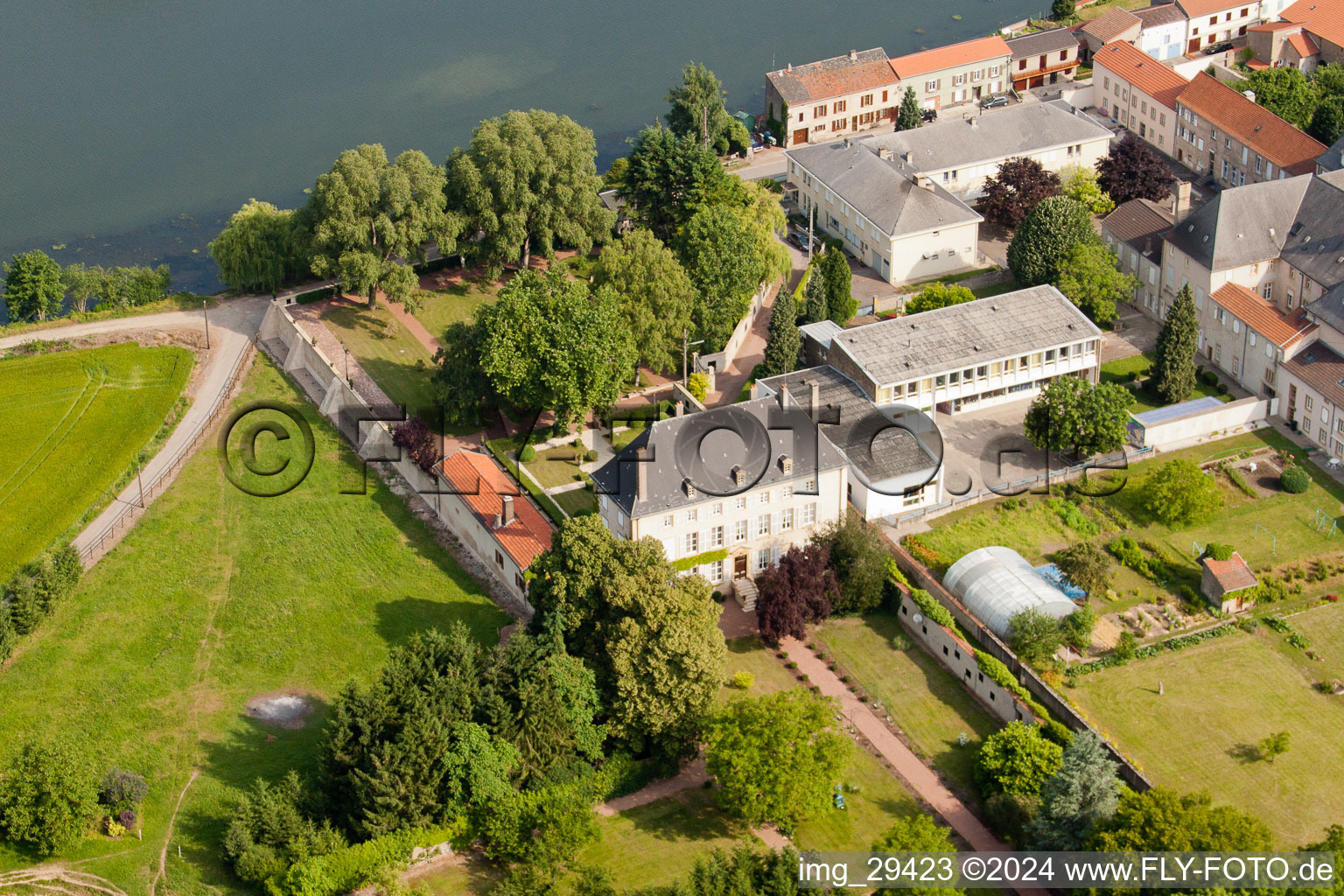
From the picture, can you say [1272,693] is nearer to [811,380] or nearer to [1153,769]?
[1153,769]

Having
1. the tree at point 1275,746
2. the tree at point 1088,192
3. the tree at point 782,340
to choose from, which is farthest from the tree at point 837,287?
the tree at point 1275,746

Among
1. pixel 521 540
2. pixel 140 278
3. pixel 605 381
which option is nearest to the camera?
pixel 521 540

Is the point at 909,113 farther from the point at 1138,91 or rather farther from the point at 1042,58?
the point at 1138,91

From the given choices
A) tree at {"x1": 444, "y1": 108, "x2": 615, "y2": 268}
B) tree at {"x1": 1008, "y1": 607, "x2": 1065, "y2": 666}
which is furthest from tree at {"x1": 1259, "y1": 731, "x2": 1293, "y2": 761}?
tree at {"x1": 444, "y1": 108, "x2": 615, "y2": 268}

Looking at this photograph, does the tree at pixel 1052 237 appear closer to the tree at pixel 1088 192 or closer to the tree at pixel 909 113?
the tree at pixel 1088 192

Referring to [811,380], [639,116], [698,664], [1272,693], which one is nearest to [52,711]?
[698,664]

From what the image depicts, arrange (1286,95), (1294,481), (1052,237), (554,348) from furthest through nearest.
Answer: (1286,95), (1052,237), (554,348), (1294,481)

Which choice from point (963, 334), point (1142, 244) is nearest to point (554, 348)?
point (963, 334)
